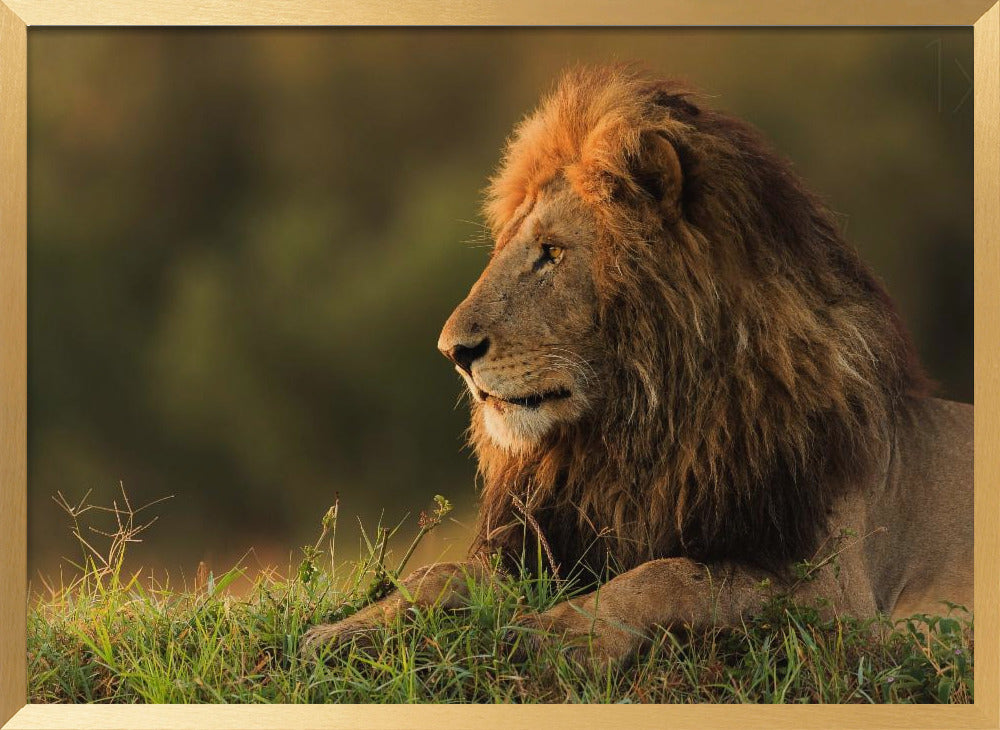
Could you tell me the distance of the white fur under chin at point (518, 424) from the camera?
12.1ft

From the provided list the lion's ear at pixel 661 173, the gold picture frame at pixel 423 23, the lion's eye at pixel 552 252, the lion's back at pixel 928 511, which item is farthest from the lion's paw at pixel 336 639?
the lion's back at pixel 928 511

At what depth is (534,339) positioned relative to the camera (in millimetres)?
3658

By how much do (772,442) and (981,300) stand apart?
57 cm

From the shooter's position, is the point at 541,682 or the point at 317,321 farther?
the point at 317,321

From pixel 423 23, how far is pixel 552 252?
0.64 metres

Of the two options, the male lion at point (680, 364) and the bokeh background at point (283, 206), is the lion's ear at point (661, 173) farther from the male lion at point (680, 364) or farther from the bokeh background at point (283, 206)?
the bokeh background at point (283, 206)

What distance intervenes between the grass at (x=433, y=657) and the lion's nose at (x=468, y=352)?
1.23 feet

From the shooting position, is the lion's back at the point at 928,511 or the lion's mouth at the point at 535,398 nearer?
the lion's mouth at the point at 535,398

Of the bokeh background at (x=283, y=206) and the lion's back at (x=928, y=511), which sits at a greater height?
the bokeh background at (x=283, y=206)

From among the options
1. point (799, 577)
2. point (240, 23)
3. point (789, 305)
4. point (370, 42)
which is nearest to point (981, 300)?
point (789, 305)

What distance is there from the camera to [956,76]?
357cm

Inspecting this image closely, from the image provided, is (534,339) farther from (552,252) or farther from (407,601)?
(407,601)

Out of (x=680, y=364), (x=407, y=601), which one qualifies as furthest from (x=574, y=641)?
(x=680, y=364)

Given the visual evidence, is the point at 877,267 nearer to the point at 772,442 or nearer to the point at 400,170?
the point at 772,442
